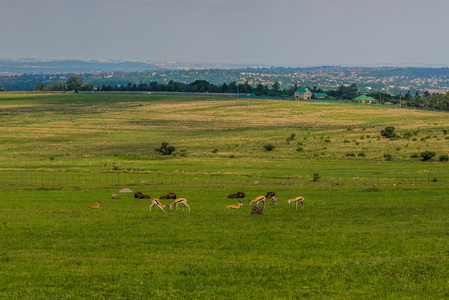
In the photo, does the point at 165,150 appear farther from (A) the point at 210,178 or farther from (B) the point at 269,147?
(A) the point at 210,178

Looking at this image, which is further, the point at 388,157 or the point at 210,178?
the point at 388,157

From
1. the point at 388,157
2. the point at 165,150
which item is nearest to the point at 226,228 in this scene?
the point at 388,157

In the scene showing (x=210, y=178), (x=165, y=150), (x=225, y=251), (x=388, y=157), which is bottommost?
(x=165, y=150)

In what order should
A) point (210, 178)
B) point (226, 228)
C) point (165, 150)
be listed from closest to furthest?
point (226, 228) < point (210, 178) < point (165, 150)

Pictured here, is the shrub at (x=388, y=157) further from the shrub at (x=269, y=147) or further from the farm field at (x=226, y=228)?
the shrub at (x=269, y=147)

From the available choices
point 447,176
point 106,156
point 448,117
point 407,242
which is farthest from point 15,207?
point 448,117

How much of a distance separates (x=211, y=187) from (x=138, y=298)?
3337 cm

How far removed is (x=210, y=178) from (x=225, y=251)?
36626mm

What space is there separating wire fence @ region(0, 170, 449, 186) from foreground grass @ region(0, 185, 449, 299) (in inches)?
635

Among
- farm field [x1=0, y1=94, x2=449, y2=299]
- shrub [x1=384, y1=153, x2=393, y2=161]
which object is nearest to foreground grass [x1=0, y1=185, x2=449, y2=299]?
farm field [x1=0, y1=94, x2=449, y2=299]

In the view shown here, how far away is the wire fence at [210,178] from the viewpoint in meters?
54.8

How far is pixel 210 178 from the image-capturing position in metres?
59.8

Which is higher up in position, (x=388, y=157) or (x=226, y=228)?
(x=226, y=228)

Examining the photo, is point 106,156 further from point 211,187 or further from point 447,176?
point 447,176
